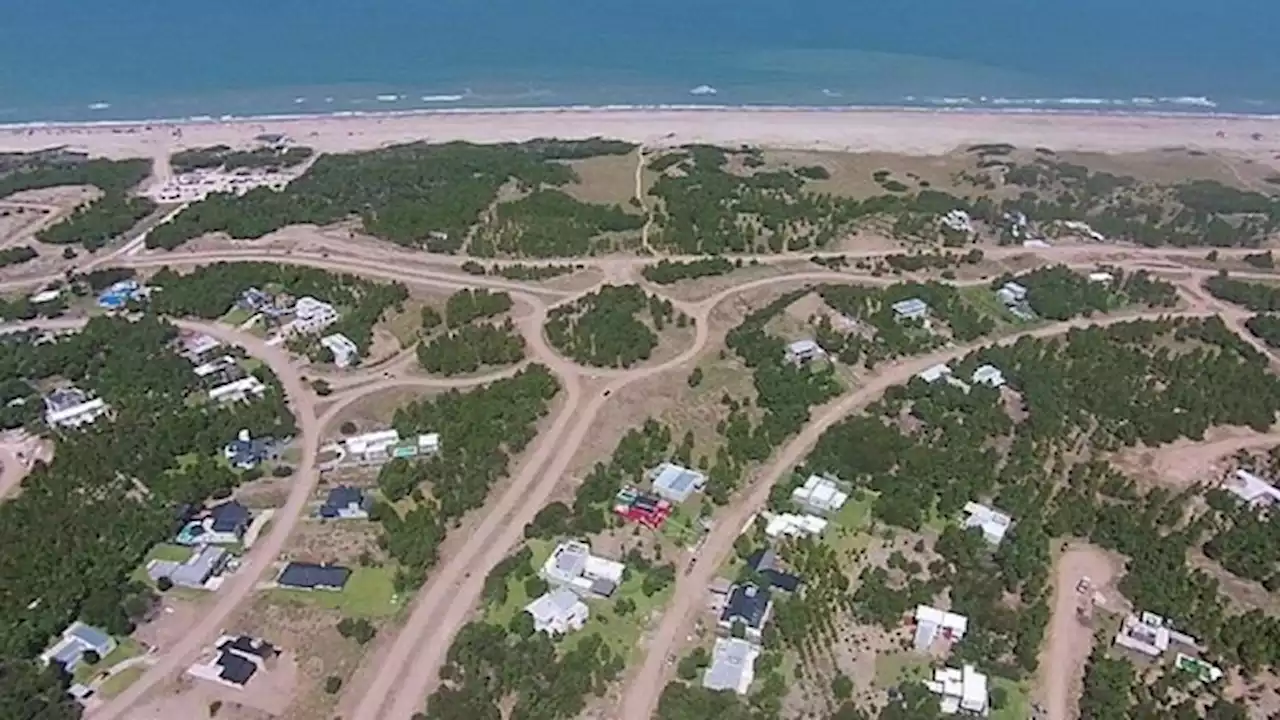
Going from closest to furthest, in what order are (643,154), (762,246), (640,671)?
(640,671)
(762,246)
(643,154)

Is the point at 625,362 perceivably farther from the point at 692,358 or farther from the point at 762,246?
the point at 762,246

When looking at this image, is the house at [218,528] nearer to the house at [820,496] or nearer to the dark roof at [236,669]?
the dark roof at [236,669]

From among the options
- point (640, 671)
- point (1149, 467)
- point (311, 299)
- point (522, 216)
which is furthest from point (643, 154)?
point (640, 671)

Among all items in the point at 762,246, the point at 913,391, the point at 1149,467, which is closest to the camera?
the point at 1149,467

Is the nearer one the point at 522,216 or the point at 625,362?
the point at 625,362

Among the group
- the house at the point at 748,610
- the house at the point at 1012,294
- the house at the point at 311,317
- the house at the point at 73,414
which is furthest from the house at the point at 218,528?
the house at the point at 1012,294

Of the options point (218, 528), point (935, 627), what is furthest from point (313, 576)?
point (935, 627)
